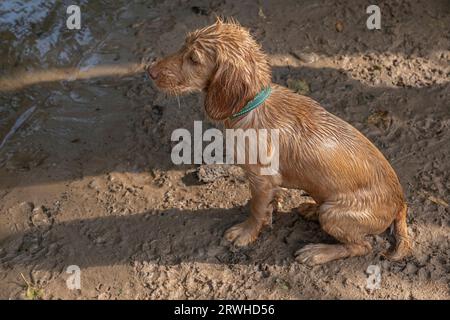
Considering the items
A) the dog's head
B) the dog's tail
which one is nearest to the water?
the dog's head

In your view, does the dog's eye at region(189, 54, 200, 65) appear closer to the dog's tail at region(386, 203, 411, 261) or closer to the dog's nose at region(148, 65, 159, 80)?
the dog's nose at region(148, 65, 159, 80)

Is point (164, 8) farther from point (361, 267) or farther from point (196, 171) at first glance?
point (361, 267)

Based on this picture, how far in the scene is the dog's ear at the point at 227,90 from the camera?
3.56m

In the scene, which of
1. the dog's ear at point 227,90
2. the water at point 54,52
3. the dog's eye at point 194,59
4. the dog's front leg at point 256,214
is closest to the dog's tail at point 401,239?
the dog's front leg at point 256,214

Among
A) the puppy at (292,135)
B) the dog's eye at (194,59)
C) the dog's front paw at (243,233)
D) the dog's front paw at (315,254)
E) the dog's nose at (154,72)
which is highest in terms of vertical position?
the dog's eye at (194,59)

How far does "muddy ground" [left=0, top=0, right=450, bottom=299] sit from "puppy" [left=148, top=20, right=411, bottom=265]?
602 mm

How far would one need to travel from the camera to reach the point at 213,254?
445 cm

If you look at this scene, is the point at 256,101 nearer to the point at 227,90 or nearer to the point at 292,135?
the point at 227,90

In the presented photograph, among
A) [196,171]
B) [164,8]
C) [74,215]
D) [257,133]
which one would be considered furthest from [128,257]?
[164,8]

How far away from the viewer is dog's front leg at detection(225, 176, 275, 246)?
403 centimetres

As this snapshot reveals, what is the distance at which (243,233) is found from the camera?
4457 mm

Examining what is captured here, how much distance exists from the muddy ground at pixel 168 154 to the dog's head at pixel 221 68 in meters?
1.43

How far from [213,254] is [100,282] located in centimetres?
101

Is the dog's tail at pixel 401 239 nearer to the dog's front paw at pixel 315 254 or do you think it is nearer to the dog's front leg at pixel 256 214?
the dog's front paw at pixel 315 254
